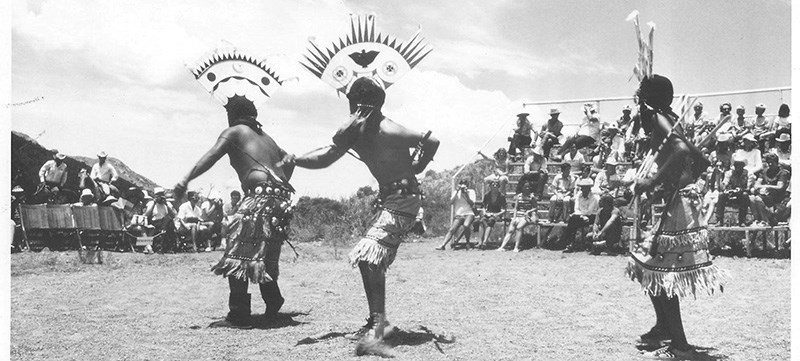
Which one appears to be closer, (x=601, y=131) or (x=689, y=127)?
(x=689, y=127)

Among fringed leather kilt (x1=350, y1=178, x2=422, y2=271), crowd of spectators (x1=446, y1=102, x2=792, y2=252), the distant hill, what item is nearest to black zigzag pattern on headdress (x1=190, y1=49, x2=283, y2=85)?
fringed leather kilt (x1=350, y1=178, x2=422, y2=271)

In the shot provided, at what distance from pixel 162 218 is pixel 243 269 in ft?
28.7

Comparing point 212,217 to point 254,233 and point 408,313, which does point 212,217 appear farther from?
point 254,233

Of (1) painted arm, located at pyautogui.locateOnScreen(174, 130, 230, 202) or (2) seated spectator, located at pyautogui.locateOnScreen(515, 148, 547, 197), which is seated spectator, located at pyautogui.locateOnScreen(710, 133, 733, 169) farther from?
(1) painted arm, located at pyautogui.locateOnScreen(174, 130, 230, 202)

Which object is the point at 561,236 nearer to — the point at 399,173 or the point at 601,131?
the point at 601,131

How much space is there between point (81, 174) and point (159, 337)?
9673 mm

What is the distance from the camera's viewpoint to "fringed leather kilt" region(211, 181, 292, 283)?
5.74 m

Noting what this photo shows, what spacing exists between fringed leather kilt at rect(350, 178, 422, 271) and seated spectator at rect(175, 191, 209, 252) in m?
9.66

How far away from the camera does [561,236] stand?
1348cm

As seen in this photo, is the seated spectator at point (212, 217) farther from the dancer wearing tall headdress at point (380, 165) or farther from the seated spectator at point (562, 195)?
the dancer wearing tall headdress at point (380, 165)

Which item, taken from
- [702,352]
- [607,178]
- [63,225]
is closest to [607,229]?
[607,178]

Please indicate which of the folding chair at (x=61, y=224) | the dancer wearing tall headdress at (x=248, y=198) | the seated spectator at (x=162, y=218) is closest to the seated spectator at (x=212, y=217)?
the seated spectator at (x=162, y=218)

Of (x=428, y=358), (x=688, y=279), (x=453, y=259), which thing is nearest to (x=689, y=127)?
(x=688, y=279)

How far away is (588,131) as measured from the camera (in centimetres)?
1491
